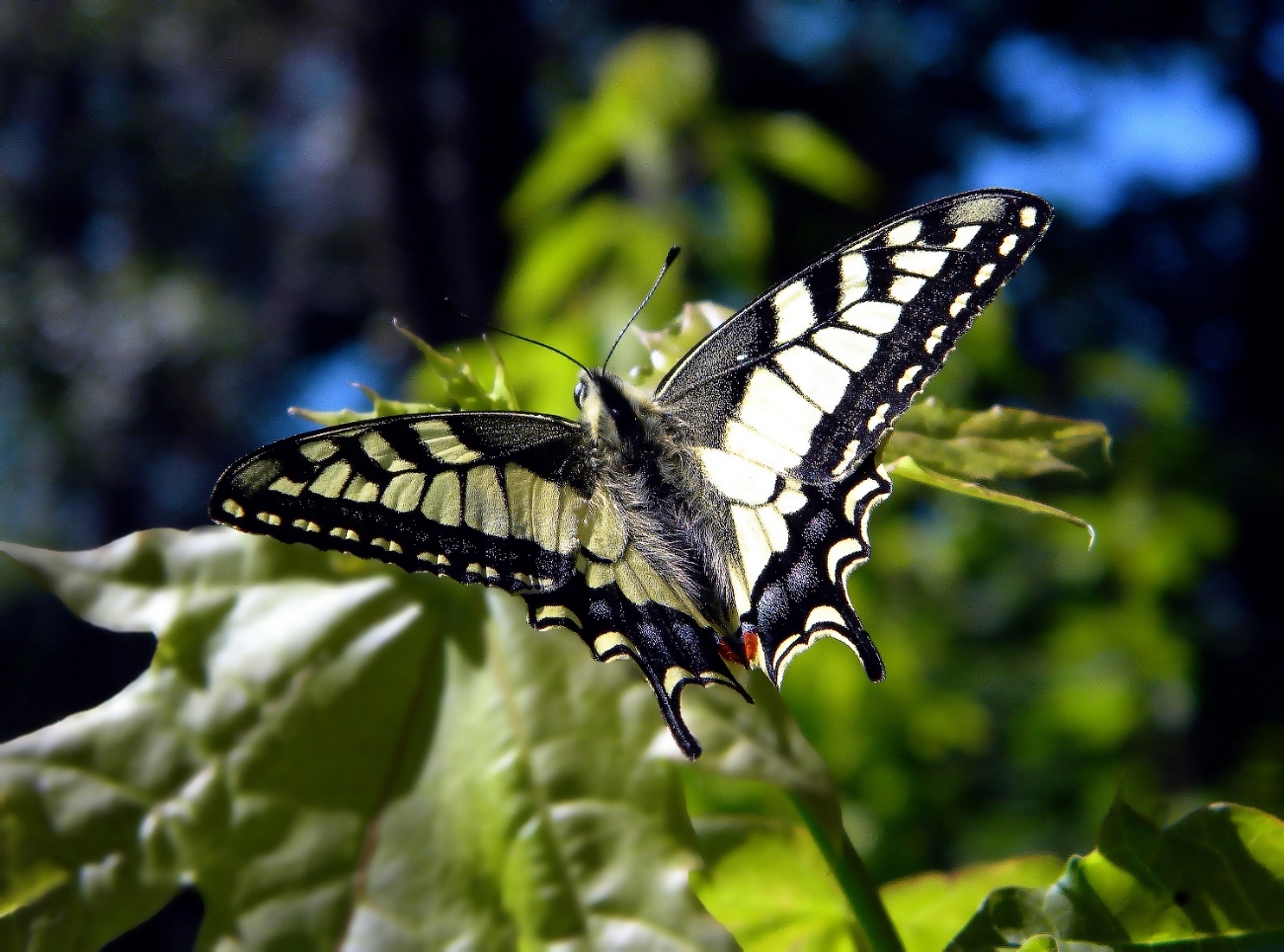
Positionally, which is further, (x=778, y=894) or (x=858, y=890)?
(x=778, y=894)

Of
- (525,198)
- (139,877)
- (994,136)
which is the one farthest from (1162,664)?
(994,136)

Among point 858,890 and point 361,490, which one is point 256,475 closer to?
point 361,490

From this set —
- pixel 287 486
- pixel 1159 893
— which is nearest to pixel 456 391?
pixel 287 486

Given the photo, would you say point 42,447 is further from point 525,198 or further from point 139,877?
point 139,877

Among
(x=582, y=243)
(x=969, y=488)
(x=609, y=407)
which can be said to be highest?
(x=582, y=243)

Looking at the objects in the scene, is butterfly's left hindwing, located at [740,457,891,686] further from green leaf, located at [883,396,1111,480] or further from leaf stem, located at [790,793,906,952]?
leaf stem, located at [790,793,906,952]

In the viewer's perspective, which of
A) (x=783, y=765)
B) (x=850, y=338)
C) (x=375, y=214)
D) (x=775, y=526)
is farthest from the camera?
(x=375, y=214)

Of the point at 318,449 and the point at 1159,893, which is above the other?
the point at 318,449

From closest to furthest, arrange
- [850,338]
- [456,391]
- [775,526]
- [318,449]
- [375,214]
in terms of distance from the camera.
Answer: [456,391]
[318,449]
[850,338]
[775,526]
[375,214]
